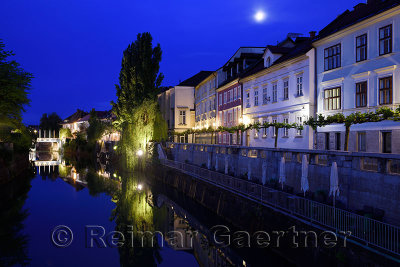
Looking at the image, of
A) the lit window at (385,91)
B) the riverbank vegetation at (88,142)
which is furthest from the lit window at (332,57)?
the riverbank vegetation at (88,142)

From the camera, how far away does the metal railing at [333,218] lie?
29.6 feet

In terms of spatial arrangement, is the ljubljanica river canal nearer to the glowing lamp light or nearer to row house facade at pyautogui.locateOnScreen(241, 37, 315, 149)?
row house facade at pyautogui.locateOnScreen(241, 37, 315, 149)

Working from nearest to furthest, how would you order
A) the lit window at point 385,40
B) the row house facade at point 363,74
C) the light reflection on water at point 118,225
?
the light reflection on water at point 118,225 → the row house facade at point 363,74 → the lit window at point 385,40

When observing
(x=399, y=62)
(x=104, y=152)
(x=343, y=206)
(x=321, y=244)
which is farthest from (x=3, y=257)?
(x=104, y=152)

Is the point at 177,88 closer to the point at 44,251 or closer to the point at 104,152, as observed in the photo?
the point at 104,152

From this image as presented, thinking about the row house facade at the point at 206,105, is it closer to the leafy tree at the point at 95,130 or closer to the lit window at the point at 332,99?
the lit window at the point at 332,99

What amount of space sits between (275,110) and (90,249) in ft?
66.7

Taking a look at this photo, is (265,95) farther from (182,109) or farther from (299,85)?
(182,109)

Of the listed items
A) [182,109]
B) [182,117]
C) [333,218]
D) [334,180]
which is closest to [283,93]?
[334,180]

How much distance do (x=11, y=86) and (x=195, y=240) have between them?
65.2ft

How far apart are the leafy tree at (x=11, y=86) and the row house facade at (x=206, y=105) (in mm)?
23049

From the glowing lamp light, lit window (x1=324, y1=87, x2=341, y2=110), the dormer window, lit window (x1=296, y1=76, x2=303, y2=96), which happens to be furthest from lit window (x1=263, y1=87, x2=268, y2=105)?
lit window (x1=324, y1=87, x2=341, y2=110)

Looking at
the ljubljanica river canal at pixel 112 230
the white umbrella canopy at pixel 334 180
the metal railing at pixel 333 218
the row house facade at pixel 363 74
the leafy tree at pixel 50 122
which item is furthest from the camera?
the leafy tree at pixel 50 122

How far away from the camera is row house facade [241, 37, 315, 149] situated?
87.6 ft
